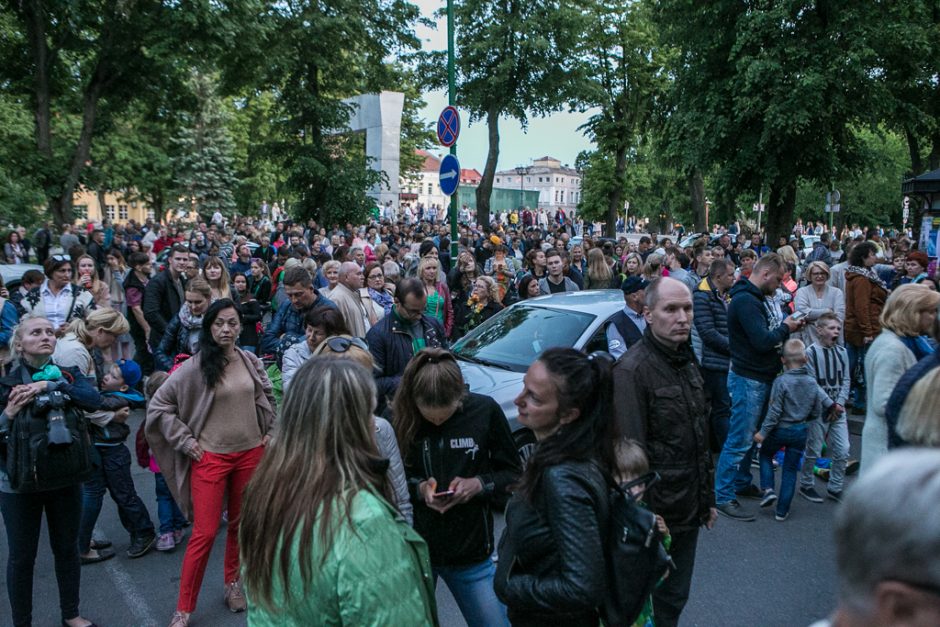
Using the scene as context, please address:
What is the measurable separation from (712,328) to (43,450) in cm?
510

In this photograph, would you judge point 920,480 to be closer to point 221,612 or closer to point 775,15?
point 221,612

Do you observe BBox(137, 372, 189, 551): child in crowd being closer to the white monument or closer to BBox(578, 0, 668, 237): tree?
the white monument

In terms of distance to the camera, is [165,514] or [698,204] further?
[698,204]

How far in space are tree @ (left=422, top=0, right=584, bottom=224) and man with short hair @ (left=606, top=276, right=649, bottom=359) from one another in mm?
21295

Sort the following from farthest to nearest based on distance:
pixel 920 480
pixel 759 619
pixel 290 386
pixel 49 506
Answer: pixel 759 619 < pixel 49 506 < pixel 290 386 < pixel 920 480

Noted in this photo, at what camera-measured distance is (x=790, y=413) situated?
6.05 m

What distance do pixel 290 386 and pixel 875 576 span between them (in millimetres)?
1530

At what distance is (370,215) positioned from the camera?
25.9m

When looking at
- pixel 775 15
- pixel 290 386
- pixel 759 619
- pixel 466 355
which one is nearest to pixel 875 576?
pixel 290 386

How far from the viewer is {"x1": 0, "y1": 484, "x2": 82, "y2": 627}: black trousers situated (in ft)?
13.0

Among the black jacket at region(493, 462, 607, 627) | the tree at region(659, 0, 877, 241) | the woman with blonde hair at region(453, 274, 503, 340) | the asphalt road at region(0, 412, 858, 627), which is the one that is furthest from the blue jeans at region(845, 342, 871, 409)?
the tree at region(659, 0, 877, 241)

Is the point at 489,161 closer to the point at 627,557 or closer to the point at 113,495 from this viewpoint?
the point at 113,495

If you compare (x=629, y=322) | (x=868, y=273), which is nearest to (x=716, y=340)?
(x=629, y=322)

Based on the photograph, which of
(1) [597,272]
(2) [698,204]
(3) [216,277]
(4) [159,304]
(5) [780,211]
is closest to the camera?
(3) [216,277]
